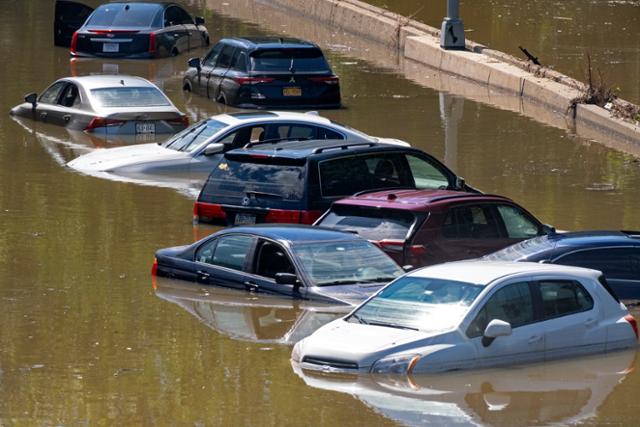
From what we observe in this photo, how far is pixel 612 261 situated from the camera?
19.6m

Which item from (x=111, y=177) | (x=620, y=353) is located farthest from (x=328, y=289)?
(x=111, y=177)

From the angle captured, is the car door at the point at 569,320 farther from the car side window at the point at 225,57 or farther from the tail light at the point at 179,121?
the car side window at the point at 225,57

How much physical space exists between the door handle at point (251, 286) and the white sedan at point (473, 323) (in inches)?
114

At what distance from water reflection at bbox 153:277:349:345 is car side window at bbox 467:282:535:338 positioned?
2.14 m

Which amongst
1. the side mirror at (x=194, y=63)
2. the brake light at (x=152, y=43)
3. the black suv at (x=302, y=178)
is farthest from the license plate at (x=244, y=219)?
the brake light at (x=152, y=43)

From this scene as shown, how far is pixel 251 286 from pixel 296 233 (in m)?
0.78

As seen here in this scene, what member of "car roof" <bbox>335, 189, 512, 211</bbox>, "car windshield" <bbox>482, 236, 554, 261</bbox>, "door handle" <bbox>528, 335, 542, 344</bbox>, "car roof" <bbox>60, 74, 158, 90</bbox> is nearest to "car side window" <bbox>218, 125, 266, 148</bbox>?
"car roof" <bbox>60, 74, 158, 90</bbox>

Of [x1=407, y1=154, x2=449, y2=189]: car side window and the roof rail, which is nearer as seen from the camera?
the roof rail

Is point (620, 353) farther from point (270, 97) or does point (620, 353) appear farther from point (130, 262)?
point (270, 97)

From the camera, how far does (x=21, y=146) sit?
31.2 meters

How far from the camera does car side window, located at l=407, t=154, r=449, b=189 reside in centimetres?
2386

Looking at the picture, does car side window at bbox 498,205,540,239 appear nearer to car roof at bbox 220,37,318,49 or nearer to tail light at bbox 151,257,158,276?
tail light at bbox 151,257,158,276

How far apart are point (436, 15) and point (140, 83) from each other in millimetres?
19359

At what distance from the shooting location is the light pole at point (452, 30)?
41375mm
